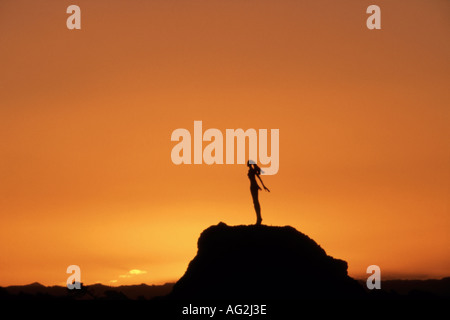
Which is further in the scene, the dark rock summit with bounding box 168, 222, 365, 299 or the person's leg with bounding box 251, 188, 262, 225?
the person's leg with bounding box 251, 188, 262, 225

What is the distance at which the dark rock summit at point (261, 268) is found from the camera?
32031 mm

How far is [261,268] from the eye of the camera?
107 ft

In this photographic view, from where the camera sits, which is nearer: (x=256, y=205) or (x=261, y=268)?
(x=261, y=268)

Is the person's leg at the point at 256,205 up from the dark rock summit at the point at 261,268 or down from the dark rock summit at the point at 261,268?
up

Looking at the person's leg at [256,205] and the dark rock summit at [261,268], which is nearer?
the dark rock summit at [261,268]

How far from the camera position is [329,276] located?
33.5 m

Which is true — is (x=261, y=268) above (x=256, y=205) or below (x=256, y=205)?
below

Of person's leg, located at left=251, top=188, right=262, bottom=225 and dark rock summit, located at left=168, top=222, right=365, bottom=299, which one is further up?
person's leg, located at left=251, top=188, right=262, bottom=225

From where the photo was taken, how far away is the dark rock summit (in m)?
32.0
